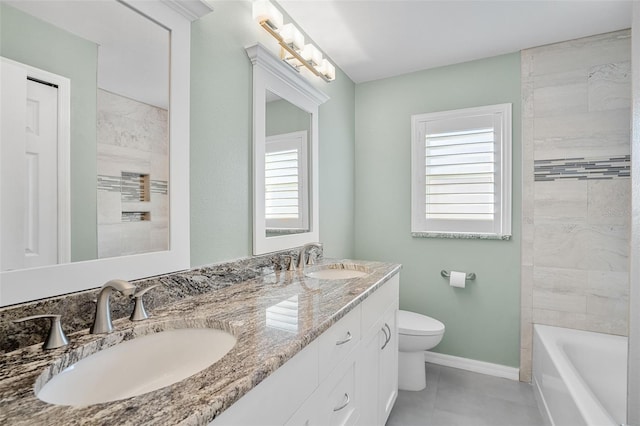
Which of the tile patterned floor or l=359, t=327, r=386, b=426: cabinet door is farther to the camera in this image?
the tile patterned floor

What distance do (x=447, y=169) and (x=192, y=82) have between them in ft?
6.59

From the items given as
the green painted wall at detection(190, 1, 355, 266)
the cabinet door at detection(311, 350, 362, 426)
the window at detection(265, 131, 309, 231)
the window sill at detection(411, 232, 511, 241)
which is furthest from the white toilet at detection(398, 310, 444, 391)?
the green painted wall at detection(190, 1, 355, 266)

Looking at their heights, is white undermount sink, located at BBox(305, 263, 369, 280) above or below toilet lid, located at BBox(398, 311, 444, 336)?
above

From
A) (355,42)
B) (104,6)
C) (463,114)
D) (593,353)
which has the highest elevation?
(355,42)

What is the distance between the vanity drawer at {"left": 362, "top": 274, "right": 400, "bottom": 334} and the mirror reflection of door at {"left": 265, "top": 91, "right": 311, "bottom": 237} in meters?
0.63

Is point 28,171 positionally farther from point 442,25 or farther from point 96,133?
point 442,25

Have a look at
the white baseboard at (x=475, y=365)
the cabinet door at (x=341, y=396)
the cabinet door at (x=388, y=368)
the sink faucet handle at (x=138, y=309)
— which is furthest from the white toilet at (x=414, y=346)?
the sink faucet handle at (x=138, y=309)

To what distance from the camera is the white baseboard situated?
233 cm

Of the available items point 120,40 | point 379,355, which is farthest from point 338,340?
point 120,40

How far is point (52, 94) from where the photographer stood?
0.82 meters

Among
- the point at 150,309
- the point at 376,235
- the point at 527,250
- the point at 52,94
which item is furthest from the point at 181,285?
the point at 527,250

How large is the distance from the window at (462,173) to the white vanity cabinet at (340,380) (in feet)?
3.13

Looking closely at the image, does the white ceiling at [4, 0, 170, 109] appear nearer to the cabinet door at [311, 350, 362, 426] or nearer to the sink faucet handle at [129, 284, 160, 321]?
the sink faucet handle at [129, 284, 160, 321]

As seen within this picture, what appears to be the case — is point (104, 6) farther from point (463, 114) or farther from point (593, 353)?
point (593, 353)
